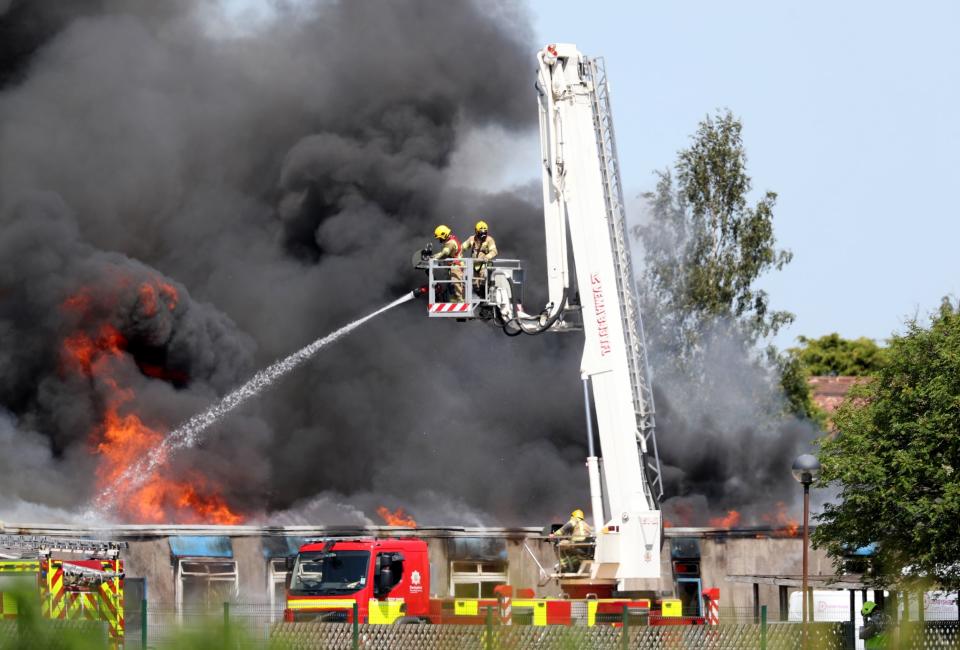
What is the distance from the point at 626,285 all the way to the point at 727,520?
46.5ft

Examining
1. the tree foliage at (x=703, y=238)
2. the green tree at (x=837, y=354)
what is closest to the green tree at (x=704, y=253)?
the tree foliage at (x=703, y=238)

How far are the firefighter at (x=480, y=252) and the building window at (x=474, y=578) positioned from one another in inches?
287

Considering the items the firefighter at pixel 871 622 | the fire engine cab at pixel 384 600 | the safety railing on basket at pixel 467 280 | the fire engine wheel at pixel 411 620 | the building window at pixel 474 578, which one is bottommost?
the firefighter at pixel 871 622

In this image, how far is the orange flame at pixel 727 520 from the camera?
1261 inches

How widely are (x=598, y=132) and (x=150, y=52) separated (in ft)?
66.2

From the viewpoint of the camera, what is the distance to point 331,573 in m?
17.9

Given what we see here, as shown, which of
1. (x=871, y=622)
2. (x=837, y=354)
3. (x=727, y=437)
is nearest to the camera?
(x=871, y=622)

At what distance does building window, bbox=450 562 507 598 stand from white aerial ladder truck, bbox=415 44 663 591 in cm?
622

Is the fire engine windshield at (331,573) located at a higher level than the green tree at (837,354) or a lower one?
lower

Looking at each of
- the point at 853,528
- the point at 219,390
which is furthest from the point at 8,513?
the point at 853,528

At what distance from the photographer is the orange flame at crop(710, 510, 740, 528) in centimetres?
3203

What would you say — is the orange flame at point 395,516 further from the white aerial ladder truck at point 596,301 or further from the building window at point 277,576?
the white aerial ladder truck at point 596,301

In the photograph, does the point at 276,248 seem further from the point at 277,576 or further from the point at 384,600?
the point at 384,600

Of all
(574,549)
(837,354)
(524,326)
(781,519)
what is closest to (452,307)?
(524,326)
